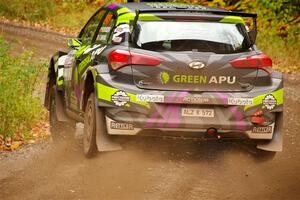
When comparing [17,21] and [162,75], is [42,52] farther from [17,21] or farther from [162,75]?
[162,75]

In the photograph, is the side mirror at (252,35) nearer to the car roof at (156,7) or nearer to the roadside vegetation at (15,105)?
the car roof at (156,7)

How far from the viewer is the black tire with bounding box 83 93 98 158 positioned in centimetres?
871

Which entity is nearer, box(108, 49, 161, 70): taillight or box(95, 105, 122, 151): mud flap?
box(108, 49, 161, 70): taillight

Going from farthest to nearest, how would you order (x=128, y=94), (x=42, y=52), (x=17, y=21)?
1. (x=17, y=21)
2. (x=42, y=52)
3. (x=128, y=94)

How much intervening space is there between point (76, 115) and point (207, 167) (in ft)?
6.63

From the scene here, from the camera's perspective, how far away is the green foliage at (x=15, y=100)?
36.5 feet

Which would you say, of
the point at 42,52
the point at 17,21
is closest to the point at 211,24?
the point at 42,52

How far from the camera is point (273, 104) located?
8594 millimetres

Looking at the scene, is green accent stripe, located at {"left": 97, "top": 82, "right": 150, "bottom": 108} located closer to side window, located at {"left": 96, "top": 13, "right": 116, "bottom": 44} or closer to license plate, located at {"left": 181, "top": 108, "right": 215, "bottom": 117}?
license plate, located at {"left": 181, "top": 108, "right": 215, "bottom": 117}

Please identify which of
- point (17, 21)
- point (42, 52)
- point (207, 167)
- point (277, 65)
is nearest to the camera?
point (207, 167)

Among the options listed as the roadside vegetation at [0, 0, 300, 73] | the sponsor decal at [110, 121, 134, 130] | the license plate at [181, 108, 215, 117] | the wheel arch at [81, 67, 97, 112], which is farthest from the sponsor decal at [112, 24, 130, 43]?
the roadside vegetation at [0, 0, 300, 73]

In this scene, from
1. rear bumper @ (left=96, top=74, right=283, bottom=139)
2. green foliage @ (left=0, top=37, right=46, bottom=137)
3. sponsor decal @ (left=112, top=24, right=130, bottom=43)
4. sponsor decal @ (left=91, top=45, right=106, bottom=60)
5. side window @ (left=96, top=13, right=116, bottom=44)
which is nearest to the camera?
rear bumper @ (left=96, top=74, right=283, bottom=139)

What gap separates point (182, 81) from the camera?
8.33 m

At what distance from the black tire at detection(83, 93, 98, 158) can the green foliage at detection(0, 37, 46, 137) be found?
2200 millimetres
